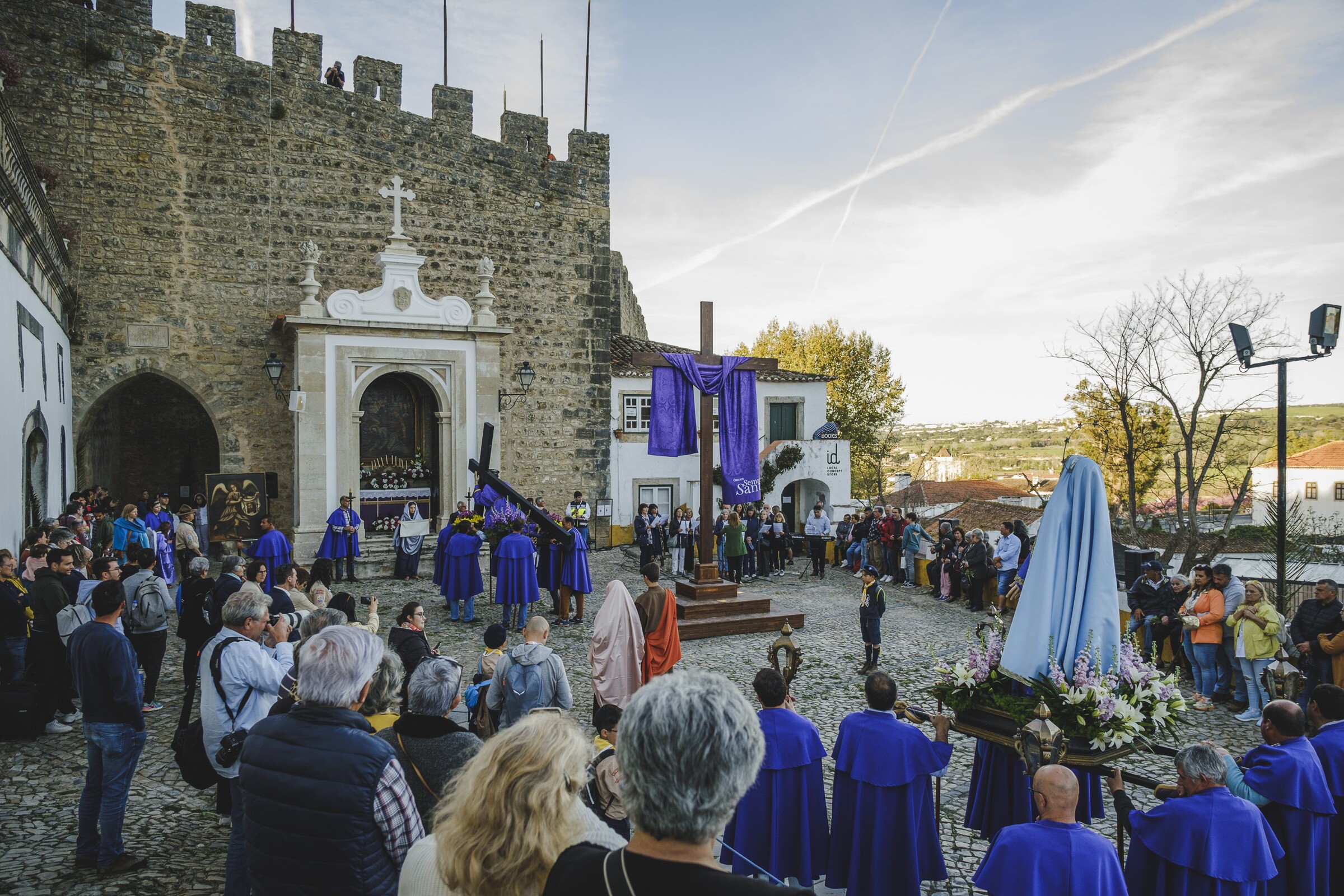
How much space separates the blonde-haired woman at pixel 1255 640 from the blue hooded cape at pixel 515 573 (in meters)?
8.07

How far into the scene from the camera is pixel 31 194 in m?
10.8

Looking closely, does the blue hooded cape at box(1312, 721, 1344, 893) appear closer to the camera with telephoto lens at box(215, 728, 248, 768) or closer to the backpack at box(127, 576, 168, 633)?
the camera with telephoto lens at box(215, 728, 248, 768)

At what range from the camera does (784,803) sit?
4422 millimetres

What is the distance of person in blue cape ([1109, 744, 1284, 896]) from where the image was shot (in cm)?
330

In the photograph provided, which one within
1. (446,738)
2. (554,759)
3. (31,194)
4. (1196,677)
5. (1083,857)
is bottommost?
(1196,677)

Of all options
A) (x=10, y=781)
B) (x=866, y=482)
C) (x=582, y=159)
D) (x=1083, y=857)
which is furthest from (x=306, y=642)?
(x=866, y=482)

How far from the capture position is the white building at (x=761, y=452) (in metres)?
21.5

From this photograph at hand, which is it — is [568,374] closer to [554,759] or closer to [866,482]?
[554,759]

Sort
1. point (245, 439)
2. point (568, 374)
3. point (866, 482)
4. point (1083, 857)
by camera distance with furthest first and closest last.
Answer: point (866, 482) → point (568, 374) → point (245, 439) → point (1083, 857)

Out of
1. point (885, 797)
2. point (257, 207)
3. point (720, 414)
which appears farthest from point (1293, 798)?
point (257, 207)

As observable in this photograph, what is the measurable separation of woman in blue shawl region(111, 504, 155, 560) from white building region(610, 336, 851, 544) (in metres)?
10.8

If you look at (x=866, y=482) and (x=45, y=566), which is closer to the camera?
(x=45, y=566)

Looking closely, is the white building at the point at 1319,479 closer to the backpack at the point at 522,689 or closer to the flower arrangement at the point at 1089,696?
the flower arrangement at the point at 1089,696

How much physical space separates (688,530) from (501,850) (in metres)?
15.0
